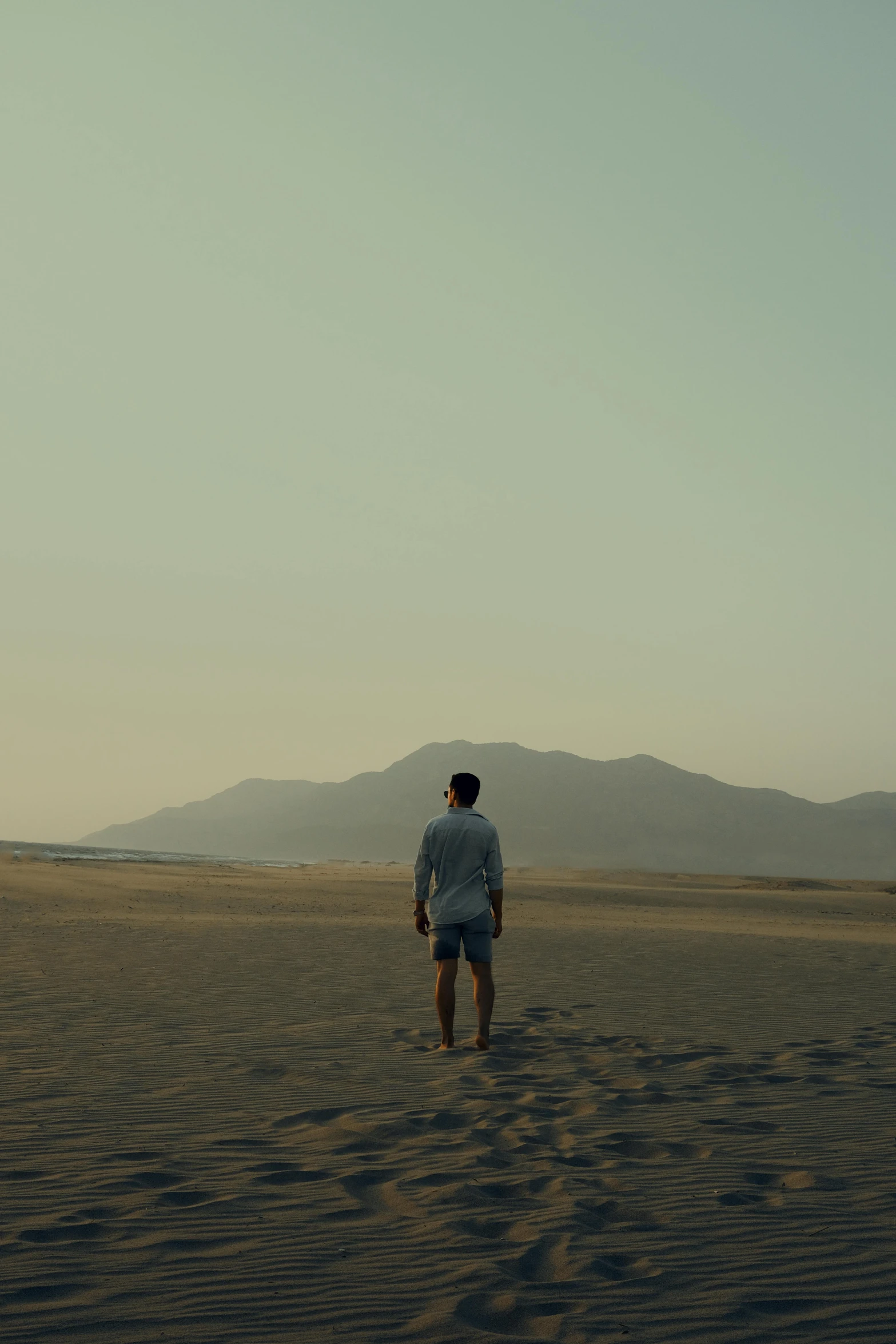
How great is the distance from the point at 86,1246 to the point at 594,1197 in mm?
2301

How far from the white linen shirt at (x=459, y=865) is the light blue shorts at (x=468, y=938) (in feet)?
0.17

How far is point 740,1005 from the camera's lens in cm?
1193

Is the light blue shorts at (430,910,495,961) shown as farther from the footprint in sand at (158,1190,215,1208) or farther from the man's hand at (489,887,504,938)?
the footprint in sand at (158,1190,215,1208)

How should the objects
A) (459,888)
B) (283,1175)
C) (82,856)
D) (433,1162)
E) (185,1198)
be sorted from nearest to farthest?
(185,1198) < (283,1175) < (433,1162) < (459,888) < (82,856)

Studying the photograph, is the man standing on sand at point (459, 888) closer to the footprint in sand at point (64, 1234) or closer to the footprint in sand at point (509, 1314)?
the footprint in sand at point (64, 1234)

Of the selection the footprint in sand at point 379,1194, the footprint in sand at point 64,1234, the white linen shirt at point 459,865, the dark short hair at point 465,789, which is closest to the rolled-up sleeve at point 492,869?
the white linen shirt at point 459,865

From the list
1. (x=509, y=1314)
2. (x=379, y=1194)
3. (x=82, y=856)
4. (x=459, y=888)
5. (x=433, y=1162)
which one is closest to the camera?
(x=509, y=1314)

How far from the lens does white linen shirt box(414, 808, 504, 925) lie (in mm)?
8344

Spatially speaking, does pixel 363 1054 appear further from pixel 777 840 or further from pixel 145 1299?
pixel 777 840

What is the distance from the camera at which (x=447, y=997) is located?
841 cm

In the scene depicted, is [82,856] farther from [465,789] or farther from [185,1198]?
[185,1198]

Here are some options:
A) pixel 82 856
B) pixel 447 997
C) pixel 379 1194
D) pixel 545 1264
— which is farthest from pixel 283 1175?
pixel 82 856

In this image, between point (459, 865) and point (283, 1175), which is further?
point (459, 865)

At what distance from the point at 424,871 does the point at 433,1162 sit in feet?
10.2
